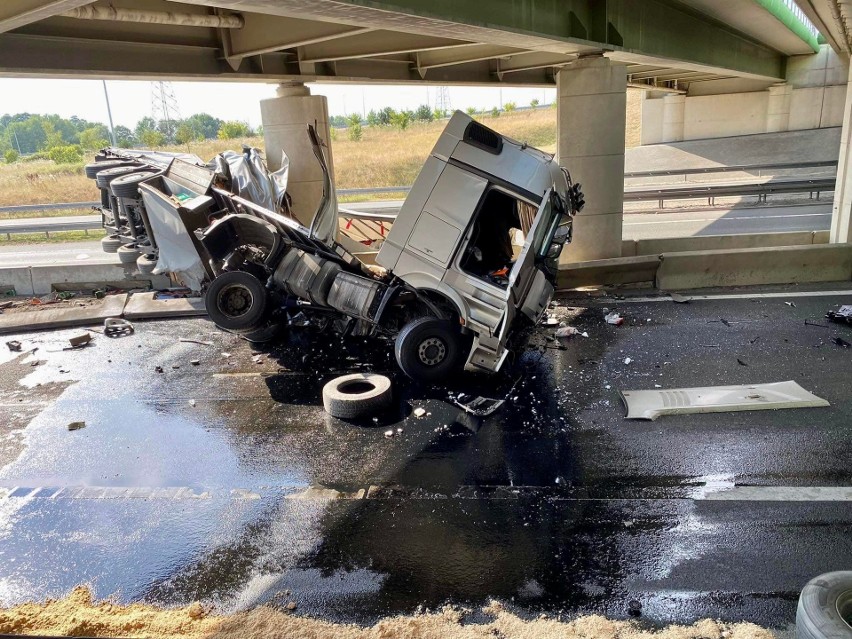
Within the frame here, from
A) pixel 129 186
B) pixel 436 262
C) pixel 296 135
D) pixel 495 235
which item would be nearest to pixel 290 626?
pixel 436 262

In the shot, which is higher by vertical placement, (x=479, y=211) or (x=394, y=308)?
(x=479, y=211)

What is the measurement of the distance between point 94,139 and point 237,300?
56.1 m

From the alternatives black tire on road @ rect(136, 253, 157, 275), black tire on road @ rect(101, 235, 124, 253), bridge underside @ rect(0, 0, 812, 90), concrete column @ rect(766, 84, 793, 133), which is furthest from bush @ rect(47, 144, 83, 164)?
concrete column @ rect(766, 84, 793, 133)

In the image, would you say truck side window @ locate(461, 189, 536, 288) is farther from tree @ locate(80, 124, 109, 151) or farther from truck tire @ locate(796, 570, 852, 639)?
tree @ locate(80, 124, 109, 151)

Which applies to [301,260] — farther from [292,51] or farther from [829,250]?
[829,250]

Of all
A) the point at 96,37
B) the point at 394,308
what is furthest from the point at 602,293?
the point at 96,37

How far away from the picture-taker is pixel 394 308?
8672mm

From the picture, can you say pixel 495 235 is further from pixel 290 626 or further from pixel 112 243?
pixel 112 243

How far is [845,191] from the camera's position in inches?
518

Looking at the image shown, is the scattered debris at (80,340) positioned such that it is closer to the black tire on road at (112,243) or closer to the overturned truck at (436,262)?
the overturned truck at (436,262)

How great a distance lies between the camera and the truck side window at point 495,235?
7984mm

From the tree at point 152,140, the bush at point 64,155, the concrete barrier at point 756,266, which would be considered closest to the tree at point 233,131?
the tree at point 152,140

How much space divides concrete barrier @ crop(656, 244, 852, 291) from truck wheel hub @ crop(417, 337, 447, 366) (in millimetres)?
6247

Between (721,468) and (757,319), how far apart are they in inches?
206
